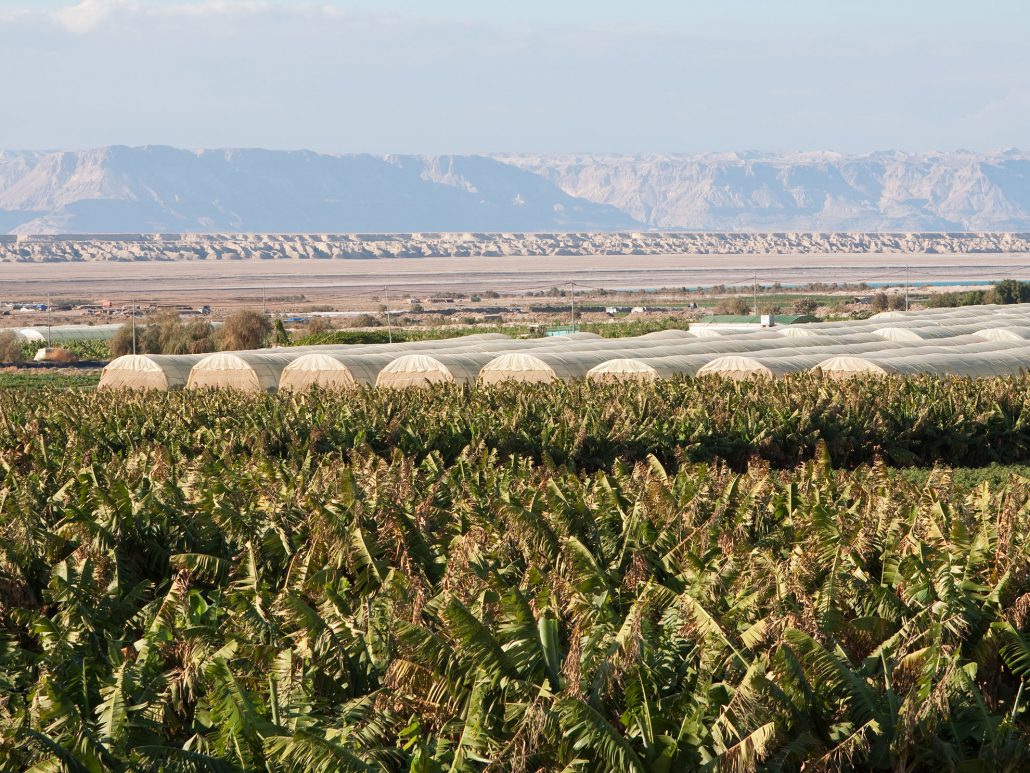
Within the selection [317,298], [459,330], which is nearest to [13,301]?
[317,298]

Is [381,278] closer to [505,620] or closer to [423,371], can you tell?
[423,371]

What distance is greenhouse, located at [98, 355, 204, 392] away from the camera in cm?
3725

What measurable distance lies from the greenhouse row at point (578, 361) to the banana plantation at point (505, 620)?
1688cm

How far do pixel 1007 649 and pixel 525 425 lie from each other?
14830 mm

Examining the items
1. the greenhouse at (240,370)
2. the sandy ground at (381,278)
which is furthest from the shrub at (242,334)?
the sandy ground at (381,278)

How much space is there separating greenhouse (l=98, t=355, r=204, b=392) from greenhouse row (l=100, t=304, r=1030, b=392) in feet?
0.10

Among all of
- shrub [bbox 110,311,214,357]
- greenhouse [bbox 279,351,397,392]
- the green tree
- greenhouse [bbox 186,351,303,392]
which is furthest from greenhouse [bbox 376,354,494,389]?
the green tree

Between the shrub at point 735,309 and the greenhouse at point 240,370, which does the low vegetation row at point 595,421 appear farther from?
the shrub at point 735,309

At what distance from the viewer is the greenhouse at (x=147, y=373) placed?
122 ft

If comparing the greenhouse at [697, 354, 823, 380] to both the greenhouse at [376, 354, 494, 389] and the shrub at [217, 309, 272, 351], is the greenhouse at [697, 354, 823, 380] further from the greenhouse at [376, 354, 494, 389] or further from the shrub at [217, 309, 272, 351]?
the shrub at [217, 309, 272, 351]

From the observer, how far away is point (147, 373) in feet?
123

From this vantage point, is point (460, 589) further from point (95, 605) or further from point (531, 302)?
point (531, 302)

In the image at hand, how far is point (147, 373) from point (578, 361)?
41.6 feet

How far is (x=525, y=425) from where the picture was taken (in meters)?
22.7
